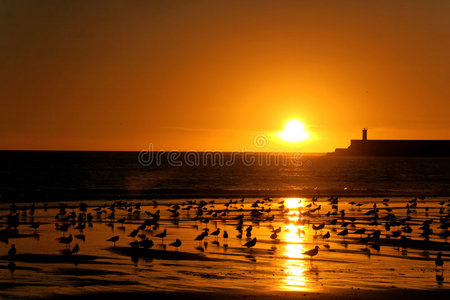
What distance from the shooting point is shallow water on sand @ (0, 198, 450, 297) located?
15.6m

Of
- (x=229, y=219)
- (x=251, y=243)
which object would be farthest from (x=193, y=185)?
(x=251, y=243)

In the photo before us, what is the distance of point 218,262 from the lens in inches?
753

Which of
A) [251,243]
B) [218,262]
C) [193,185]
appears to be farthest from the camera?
[193,185]

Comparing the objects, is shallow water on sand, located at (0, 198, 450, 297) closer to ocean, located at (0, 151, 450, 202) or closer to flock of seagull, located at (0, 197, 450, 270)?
flock of seagull, located at (0, 197, 450, 270)

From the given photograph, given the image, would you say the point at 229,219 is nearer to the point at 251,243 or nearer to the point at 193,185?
the point at 251,243

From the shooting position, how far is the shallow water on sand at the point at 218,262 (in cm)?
1565

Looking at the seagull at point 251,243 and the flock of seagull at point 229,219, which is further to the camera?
the flock of seagull at point 229,219

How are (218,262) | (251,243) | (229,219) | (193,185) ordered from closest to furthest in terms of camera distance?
1. (218,262)
2. (251,243)
3. (229,219)
4. (193,185)

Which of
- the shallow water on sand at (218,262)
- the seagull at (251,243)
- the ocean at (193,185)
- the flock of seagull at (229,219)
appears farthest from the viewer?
the ocean at (193,185)

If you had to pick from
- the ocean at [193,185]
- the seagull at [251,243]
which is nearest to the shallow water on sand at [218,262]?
the seagull at [251,243]

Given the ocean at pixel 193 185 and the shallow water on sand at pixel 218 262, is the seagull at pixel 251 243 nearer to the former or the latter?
the shallow water on sand at pixel 218 262

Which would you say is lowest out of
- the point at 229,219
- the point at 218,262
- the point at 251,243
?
the point at 218,262

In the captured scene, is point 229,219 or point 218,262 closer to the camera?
point 218,262

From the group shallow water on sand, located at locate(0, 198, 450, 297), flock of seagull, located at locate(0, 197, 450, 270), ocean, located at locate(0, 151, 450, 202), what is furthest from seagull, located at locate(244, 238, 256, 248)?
ocean, located at locate(0, 151, 450, 202)
